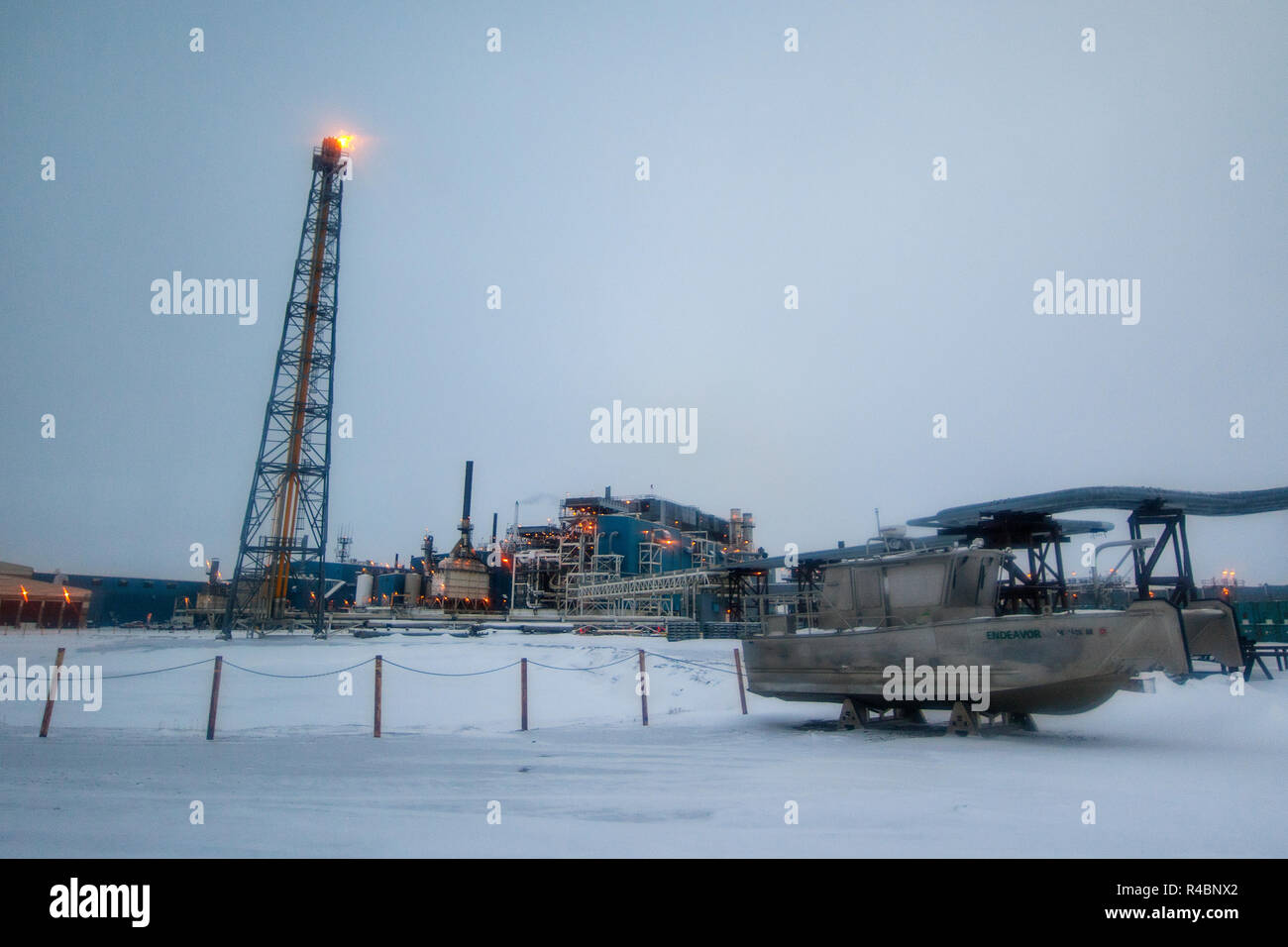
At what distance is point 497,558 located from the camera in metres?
78.8

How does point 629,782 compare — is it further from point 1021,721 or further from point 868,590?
point 1021,721

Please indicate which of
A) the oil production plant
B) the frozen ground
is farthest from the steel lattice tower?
the frozen ground

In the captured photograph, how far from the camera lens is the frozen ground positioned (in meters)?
5.70

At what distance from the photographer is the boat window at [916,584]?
43.8ft

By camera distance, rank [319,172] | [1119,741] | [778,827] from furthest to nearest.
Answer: [319,172] → [1119,741] → [778,827]

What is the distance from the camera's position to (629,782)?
813cm

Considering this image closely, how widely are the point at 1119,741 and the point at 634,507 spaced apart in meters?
67.7

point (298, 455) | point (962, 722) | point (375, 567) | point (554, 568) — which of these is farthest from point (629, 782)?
point (375, 567)

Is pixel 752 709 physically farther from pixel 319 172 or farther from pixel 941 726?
pixel 319 172

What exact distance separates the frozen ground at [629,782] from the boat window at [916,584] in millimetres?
2500

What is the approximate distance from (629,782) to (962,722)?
6771 millimetres

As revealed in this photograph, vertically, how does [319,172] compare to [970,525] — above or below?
above

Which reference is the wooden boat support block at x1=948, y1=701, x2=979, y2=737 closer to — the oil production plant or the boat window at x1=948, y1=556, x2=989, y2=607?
the boat window at x1=948, y1=556, x2=989, y2=607
